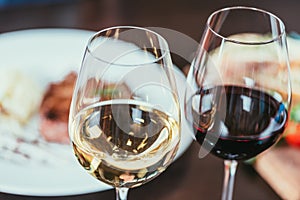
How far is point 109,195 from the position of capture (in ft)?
3.07

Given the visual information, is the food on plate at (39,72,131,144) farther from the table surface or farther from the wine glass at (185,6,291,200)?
the wine glass at (185,6,291,200)

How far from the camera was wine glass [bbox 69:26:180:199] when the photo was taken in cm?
69

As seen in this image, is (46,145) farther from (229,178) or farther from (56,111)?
(229,178)

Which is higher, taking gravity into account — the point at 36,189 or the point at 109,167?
the point at 109,167

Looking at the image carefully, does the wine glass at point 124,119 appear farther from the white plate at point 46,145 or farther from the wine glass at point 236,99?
the white plate at point 46,145

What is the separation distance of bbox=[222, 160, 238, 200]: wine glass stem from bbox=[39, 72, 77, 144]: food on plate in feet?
0.91

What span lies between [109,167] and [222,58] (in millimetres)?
205

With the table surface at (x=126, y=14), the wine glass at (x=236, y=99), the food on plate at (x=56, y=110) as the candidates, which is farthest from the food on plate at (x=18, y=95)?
the wine glass at (x=236, y=99)

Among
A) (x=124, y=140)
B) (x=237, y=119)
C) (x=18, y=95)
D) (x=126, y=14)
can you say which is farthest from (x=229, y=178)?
(x=126, y=14)

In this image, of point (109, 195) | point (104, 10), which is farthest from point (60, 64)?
point (109, 195)

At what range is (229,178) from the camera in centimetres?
88

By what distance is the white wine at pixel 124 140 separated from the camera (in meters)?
0.69

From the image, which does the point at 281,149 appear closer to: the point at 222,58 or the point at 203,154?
the point at 203,154

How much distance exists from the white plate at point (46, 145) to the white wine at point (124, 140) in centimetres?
21
